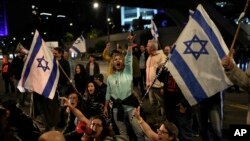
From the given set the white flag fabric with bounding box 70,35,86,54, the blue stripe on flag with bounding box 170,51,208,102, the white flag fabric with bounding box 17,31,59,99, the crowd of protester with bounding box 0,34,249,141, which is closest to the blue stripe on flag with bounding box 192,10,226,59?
the blue stripe on flag with bounding box 170,51,208,102

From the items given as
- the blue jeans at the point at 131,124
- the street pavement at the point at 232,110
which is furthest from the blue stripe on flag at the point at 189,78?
the street pavement at the point at 232,110

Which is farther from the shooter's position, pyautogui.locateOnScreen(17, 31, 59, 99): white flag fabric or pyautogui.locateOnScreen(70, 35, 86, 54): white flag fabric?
pyautogui.locateOnScreen(70, 35, 86, 54): white flag fabric

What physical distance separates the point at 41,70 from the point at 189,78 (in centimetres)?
293

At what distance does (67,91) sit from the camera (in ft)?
33.9

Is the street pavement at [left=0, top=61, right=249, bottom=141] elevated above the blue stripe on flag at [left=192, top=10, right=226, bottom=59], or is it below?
below

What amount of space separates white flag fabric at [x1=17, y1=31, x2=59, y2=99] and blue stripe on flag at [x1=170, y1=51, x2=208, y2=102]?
8.39 ft

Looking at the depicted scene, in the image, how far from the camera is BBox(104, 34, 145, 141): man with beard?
687 centimetres

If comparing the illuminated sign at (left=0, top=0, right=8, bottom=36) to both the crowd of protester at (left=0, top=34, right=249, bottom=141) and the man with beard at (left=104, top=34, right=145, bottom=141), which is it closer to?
the crowd of protester at (left=0, top=34, right=249, bottom=141)

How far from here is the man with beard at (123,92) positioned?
6871 mm

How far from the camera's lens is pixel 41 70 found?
7.43m

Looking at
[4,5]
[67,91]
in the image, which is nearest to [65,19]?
[4,5]

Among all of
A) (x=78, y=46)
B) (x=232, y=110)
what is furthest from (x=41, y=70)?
(x=78, y=46)

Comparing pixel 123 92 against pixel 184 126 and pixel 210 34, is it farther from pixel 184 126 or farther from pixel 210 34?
pixel 210 34

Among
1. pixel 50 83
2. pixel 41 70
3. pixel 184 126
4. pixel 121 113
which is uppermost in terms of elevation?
pixel 41 70
